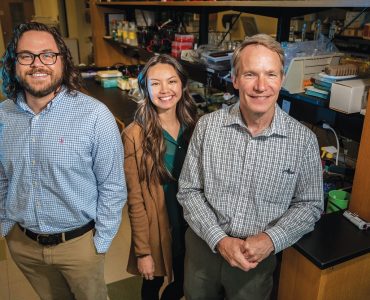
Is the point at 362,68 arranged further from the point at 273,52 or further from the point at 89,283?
the point at 89,283

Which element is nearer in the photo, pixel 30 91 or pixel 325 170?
pixel 30 91

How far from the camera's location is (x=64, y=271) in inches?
53.3

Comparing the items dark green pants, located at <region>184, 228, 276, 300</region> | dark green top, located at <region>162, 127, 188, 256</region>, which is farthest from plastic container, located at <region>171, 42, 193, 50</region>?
dark green pants, located at <region>184, 228, 276, 300</region>

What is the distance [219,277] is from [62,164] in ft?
2.24

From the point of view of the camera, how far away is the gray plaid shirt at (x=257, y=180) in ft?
3.72

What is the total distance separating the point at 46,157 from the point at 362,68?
51.5 inches

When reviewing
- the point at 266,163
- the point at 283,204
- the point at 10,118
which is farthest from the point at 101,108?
the point at 283,204

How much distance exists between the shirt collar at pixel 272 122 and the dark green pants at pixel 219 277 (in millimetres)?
444

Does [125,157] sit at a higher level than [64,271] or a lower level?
higher

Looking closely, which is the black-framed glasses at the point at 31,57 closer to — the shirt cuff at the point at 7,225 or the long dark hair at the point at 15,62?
the long dark hair at the point at 15,62

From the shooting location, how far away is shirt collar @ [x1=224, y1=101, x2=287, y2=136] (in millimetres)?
1127

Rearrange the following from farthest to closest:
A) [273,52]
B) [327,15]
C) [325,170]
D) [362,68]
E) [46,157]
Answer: [327,15] → [325,170] → [362,68] → [46,157] → [273,52]

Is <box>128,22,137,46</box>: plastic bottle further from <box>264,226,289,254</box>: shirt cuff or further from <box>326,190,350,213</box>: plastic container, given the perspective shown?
<box>264,226,289,254</box>: shirt cuff

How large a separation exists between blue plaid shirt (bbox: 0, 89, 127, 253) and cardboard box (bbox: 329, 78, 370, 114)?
0.83 metres
